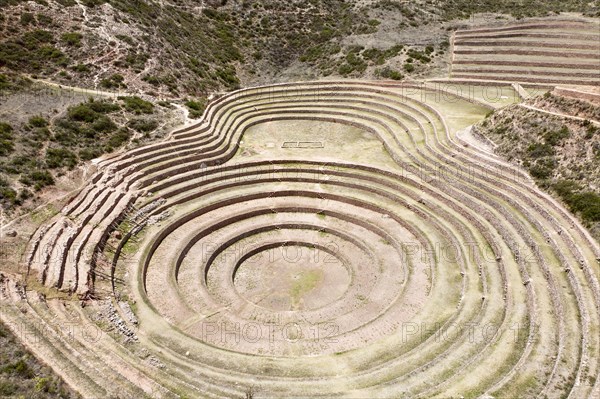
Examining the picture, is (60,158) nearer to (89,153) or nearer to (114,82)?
(89,153)

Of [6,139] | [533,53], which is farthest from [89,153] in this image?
[533,53]

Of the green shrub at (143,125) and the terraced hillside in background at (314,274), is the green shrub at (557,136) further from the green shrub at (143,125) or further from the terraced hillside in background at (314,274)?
the green shrub at (143,125)

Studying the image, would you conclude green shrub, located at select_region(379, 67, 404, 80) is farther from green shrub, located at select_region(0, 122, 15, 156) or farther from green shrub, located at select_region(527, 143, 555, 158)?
green shrub, located at select_region(0, 122, 15, 156)

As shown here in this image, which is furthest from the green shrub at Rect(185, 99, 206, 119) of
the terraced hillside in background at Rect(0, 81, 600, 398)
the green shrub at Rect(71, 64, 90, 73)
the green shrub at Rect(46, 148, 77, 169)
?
the green shrub at Rect(46, 148, 77, 169)

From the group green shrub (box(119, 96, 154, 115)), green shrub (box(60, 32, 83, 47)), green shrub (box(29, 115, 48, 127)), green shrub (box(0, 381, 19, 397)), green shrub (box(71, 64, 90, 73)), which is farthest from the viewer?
green shrub (box(60, 32, 83, 47))

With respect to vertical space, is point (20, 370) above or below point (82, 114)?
below

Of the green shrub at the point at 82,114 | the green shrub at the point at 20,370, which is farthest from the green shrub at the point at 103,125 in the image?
the green shrub at the point at 20,370
